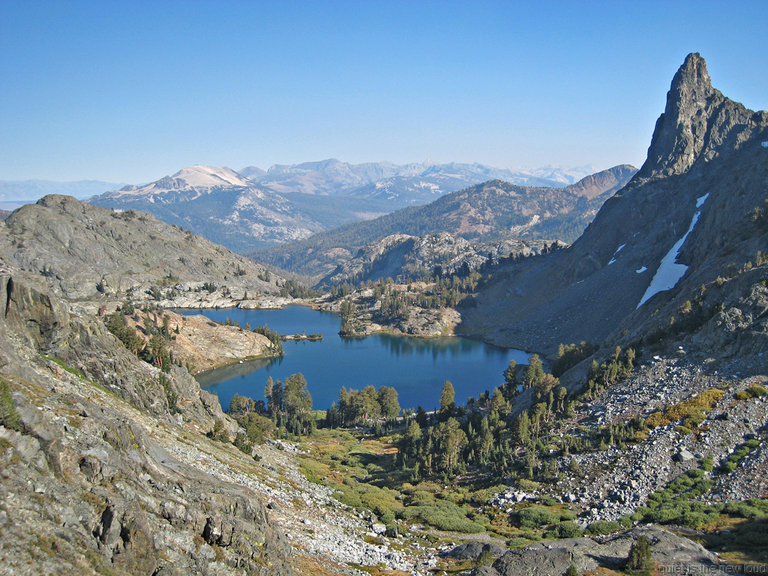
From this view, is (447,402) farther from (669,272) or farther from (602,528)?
(669,272)

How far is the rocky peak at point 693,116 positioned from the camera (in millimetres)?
188750

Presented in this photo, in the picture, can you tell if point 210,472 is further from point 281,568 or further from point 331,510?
point 281,568

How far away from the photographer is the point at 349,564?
40.7m

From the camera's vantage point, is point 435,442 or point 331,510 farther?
point 435,442

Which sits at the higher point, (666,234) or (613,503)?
(666,234)

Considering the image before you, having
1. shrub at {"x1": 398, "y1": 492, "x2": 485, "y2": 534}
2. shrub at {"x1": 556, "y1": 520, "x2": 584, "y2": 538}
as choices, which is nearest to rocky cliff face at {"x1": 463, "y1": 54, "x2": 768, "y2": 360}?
shrub at {"x1": 556, "y1": 520, "x2": 584, "y2": 538}

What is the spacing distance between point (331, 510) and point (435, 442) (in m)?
28.4

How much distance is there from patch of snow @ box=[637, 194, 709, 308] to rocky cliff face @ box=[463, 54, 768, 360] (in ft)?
1.26

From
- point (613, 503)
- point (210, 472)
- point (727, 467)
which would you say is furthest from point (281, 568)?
point (727, 467)

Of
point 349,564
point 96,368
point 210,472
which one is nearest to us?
point 349,564

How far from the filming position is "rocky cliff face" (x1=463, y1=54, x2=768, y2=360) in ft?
317

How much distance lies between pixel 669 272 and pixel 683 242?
1509 cm

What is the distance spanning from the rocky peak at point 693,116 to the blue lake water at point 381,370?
324 ft

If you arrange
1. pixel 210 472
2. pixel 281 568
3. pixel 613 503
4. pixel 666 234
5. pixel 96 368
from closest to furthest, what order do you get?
pixel 281 568, pixel 210 472, pixel 613 503, pixel 96 368, pixel 666 234
